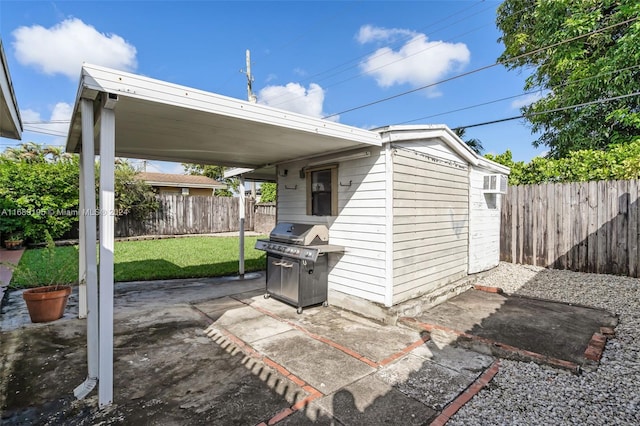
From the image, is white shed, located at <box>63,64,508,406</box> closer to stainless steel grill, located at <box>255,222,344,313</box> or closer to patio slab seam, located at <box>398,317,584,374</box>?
stainless steel grill, located at <box>255,222,344,313</box>

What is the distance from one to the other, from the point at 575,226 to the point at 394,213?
4915 mm

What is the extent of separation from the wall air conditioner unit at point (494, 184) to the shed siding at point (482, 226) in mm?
102

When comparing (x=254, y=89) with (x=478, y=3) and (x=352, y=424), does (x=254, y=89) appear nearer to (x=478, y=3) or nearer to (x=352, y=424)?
(x=478, y=3)

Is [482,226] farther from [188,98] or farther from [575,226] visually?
[188,98]

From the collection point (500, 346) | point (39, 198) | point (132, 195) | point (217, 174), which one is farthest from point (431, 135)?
point (217, 174)

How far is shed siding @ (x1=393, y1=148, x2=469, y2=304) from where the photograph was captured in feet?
14.1

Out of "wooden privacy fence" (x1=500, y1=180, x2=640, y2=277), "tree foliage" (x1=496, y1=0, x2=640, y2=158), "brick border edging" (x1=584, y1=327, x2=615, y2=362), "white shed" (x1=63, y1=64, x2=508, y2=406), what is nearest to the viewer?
"white shed" (x1=63, y1=64, x2=508, y2=406)

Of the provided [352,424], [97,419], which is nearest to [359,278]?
[352,424]

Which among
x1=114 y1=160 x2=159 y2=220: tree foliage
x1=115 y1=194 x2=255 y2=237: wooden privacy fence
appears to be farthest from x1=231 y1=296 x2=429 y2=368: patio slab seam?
x1=115 y1=194 x2=255 y2=237: wooden privacy fence

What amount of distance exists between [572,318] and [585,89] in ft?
30.9

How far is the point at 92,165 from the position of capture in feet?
9.18

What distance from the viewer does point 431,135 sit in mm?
4738

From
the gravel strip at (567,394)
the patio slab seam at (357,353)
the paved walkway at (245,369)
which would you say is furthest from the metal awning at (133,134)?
the gravel strip at (567,394)

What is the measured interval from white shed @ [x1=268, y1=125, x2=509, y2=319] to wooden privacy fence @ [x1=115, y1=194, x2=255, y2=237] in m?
9.22
